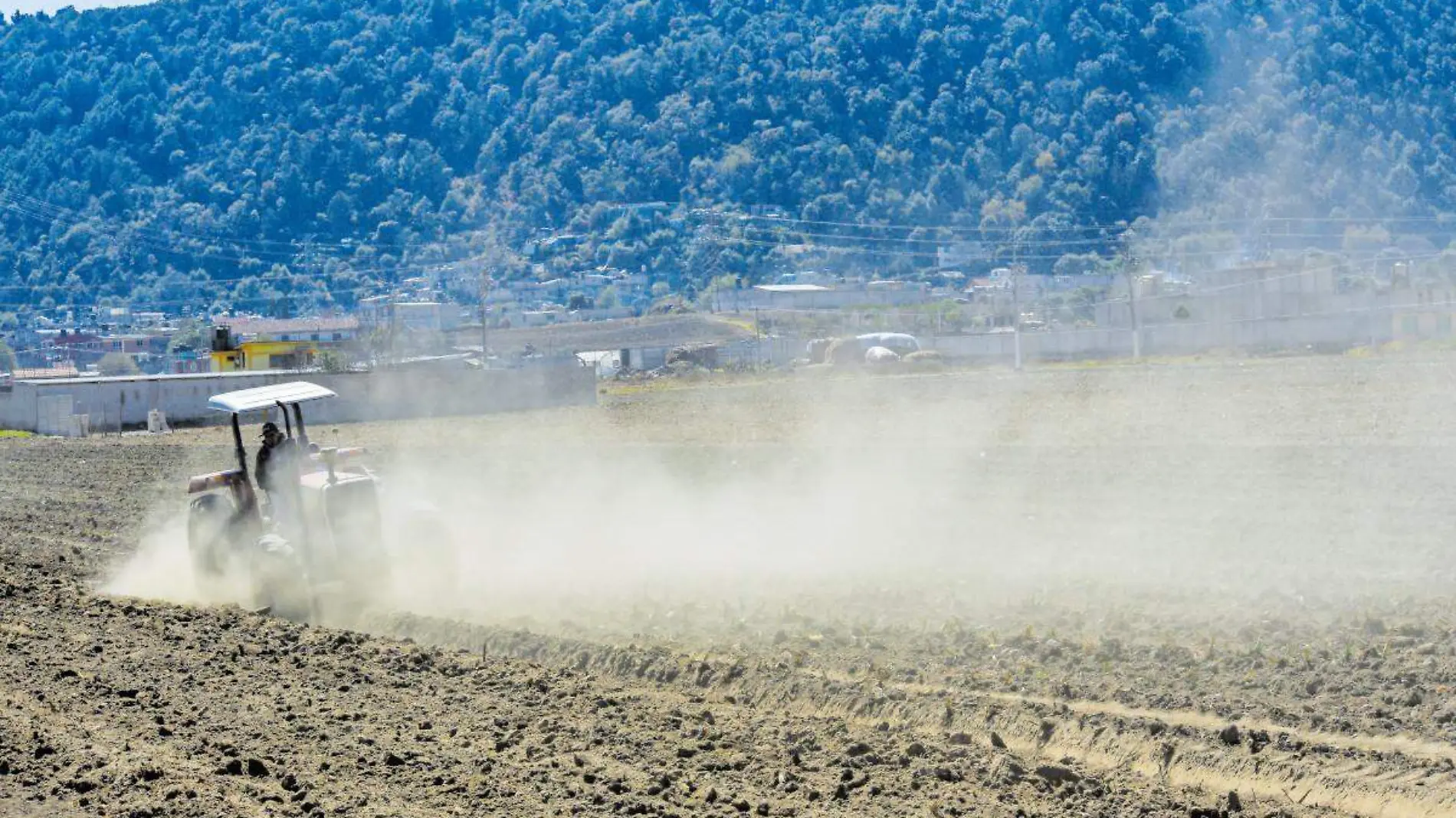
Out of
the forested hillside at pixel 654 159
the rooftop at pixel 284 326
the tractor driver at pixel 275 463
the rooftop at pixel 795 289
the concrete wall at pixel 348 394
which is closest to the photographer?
the tractor driver at pixel 275 463

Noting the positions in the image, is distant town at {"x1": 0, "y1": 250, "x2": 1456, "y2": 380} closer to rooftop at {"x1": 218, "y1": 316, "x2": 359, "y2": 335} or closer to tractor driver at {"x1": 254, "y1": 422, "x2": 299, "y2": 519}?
rooftop at {"x1": 218, "y1": 316, "x2": 359, "y2": 335}

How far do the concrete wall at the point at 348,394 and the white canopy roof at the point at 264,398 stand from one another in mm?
35286

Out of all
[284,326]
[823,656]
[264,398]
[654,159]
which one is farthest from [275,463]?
[654,159]

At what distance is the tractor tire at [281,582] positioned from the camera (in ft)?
50.7

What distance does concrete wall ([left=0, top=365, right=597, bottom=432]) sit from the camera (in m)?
53.4

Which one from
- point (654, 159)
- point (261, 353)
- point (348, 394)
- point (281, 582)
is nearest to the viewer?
point (281, 582)

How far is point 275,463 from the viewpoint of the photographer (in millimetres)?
15930

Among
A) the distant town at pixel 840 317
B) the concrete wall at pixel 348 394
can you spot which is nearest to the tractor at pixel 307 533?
the concrete wall at pixel 348 394

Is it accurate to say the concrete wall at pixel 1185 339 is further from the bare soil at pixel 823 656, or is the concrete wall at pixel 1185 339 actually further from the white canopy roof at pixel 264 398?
the white canopy roof at pixel 264 398

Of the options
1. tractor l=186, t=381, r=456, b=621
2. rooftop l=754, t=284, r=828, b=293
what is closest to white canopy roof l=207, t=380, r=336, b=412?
tractor l=186, t=381, r=456, b=621

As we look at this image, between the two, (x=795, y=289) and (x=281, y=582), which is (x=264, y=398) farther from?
(x=795, y=289)

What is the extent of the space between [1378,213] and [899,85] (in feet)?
289

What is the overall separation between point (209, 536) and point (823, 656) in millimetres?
7347

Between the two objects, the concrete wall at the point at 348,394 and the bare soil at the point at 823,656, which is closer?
the bare soil at the point at 823,656
